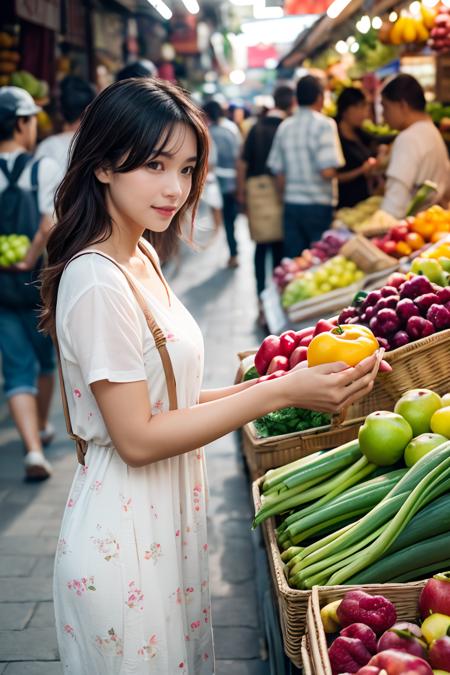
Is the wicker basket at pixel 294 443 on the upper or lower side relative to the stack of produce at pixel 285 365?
lower

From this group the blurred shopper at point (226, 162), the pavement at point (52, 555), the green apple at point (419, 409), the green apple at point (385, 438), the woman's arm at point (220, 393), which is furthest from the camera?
the blurred shopper at point (226, 162)

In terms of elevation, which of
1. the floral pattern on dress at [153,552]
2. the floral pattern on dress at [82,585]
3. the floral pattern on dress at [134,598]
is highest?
the floral pattern on dress at [153,552]

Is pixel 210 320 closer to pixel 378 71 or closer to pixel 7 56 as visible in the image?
pixel 7 56

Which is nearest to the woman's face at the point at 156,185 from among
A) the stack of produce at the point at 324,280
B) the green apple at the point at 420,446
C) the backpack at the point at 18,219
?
the green apple at the point at 420,446

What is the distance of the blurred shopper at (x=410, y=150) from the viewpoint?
639 cm

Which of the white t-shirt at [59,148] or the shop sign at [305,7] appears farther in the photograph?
the shop sign at [305,7]

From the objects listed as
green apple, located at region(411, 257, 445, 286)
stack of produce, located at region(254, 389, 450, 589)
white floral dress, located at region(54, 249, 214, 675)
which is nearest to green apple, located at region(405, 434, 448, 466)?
stack of produce, located at region(254, 389, 450, 589)

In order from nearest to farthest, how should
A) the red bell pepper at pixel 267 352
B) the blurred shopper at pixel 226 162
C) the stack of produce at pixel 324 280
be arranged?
the red bell pepper at pixel 267 352 < the stack of produce at pixel 324 280 < the blurred shopper at pixel 226 162

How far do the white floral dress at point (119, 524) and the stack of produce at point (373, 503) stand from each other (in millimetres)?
469

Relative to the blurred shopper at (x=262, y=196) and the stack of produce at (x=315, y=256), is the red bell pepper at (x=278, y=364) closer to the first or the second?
the stack of produce at (x=315, y=256)

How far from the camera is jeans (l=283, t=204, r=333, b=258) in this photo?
8055 mm

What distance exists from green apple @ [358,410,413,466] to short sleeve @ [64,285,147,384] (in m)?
0.97

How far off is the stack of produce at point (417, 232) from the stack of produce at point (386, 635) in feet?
12.1

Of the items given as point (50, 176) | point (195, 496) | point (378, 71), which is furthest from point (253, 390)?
point (378, 71)
